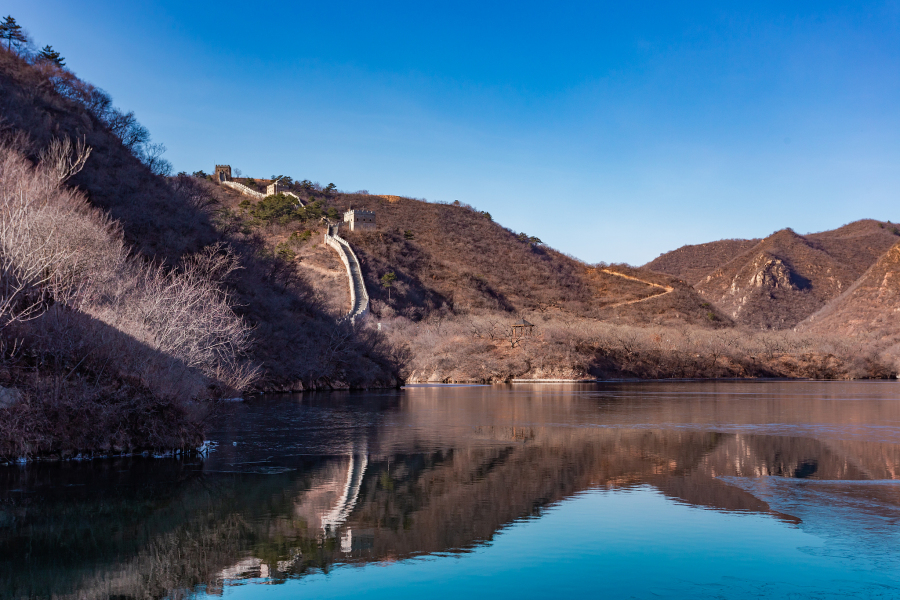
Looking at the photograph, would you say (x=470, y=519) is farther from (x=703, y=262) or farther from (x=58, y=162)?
(x=703, y=262)

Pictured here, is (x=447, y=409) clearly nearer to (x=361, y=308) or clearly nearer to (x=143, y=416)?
(x=143, y=416)

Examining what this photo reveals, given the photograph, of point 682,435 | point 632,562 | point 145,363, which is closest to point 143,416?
point 145,363

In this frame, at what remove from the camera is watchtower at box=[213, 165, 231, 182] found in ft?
477

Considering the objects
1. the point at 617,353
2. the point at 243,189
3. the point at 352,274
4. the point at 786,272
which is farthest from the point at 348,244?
the point at 786,272

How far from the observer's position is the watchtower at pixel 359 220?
115 meters

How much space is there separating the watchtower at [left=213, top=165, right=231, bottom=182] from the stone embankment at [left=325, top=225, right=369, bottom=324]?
47.0 meters

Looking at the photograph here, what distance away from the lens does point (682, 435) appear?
23.3m

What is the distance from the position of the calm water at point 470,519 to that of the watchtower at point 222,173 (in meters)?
130

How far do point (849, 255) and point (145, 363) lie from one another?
581 ft

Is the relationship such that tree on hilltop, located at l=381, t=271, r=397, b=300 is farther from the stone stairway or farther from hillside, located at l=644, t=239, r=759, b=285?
hillside, located at l=644, t=239, r=759, b=285

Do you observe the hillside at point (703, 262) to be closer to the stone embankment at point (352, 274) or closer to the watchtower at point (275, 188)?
the watchtower at point (275, 188)

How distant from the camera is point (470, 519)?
12320mm

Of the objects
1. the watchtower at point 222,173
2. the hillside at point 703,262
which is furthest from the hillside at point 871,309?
the watchtower at point 222,173

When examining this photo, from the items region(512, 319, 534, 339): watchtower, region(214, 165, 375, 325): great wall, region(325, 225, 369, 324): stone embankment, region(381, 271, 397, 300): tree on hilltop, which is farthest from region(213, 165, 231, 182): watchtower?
region(512, 319, 534, 339): watchtower
